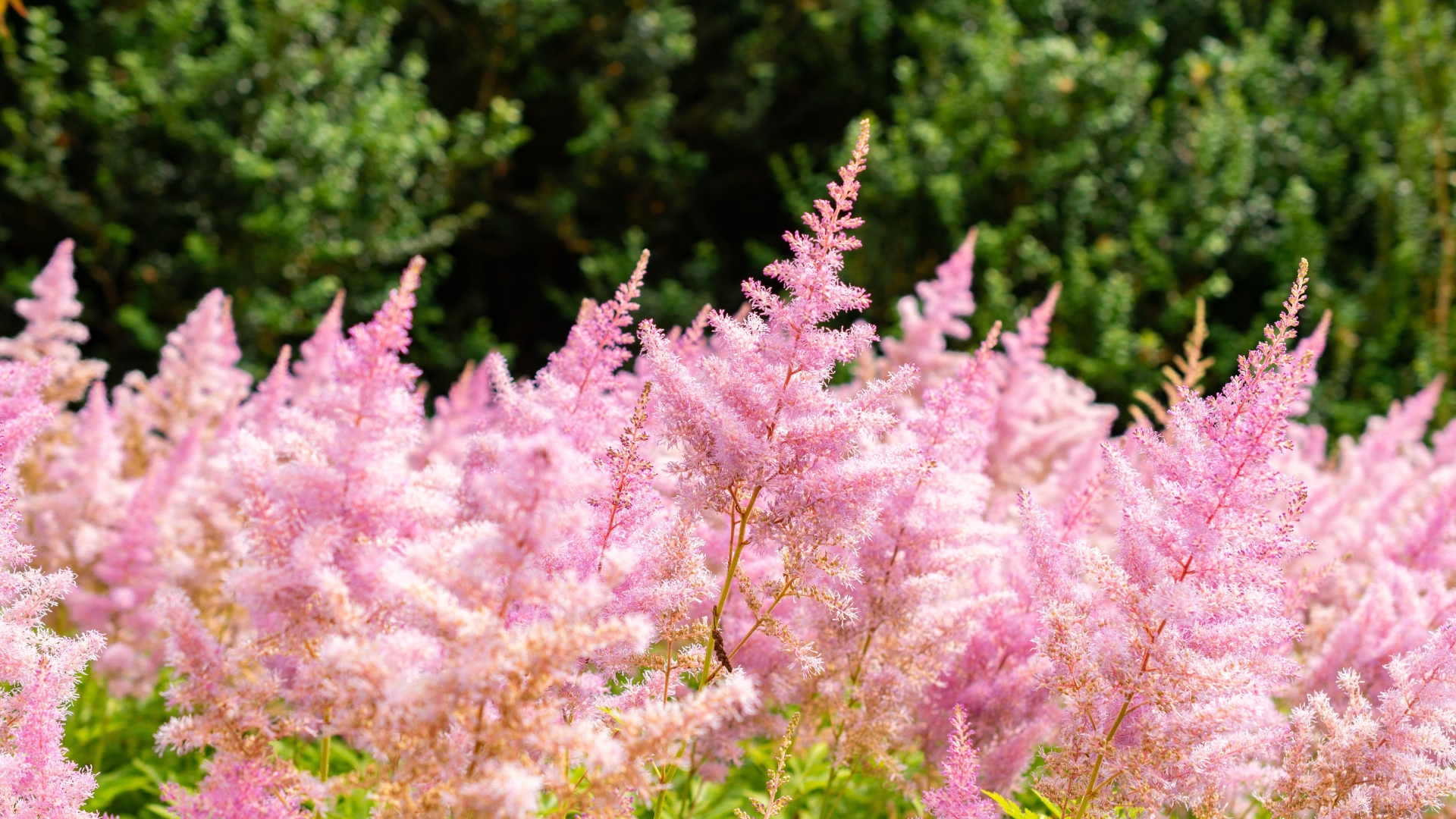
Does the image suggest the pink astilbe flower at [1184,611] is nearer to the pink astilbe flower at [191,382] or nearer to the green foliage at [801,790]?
the green foliage at [801,790]

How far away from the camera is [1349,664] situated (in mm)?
3475

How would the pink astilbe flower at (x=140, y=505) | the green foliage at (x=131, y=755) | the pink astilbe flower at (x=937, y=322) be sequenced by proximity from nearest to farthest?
the green foliage at (x=131, y=755)
the pink astilbe flower at (x=140, y=505)
the pink astilbe flower at (x=937, y=322)

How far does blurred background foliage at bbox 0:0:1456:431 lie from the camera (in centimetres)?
1034

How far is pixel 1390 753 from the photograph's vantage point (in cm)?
258

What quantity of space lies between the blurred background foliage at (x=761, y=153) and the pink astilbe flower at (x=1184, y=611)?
7719 millimetres

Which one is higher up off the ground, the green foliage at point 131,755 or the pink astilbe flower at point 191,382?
the pink astilbe flower at point 191,382

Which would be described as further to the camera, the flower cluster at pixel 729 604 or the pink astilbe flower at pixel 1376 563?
the pink astilbe flower at pixel 1376 563

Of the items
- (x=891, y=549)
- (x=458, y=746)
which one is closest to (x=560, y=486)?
(x=458, y=746)

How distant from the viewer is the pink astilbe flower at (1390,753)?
254 centimetres

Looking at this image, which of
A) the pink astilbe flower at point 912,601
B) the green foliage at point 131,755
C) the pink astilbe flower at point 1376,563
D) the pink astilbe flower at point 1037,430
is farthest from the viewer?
the pink astilbe flower at point 1037,430

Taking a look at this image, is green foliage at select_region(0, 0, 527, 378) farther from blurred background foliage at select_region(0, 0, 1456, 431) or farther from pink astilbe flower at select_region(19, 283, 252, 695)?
pink astilbe flower at select_region(19, 283, 252, 695)

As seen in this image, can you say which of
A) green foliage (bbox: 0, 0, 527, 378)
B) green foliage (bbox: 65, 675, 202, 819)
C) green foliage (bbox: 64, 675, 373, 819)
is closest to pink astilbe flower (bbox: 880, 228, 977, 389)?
green foliage (bbox: 64, 675, 373, 819)

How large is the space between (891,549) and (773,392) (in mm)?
884

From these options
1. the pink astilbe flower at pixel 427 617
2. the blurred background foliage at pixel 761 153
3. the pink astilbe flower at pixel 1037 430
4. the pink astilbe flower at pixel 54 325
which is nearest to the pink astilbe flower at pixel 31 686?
the pink astilbe flower at pixel 427 617
